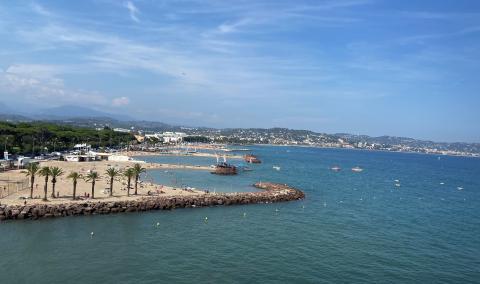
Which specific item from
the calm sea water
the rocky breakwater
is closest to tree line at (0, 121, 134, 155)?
the rocky breakwater

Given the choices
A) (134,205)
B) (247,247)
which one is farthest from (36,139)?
(247,247)

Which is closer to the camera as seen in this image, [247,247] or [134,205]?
[247,247]

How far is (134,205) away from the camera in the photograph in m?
45.8

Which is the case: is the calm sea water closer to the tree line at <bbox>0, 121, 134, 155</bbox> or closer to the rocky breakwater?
the rocky breakwater

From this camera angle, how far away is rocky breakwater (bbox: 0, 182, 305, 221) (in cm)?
3947

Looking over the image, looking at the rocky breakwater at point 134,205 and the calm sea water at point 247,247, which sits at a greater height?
the rocky breakwater at point 134,205

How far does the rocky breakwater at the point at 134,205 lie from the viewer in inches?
1554

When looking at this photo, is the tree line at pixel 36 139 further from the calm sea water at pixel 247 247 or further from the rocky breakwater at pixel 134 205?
the calm sea water at pixel 247 247

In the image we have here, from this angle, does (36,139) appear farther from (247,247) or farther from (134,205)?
(247,247)

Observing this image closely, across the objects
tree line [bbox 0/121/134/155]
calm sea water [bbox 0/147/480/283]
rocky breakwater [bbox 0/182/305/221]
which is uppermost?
tree line [bbox 0/121/134/155]

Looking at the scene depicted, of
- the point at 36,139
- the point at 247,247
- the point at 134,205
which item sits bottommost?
the point at 247,247

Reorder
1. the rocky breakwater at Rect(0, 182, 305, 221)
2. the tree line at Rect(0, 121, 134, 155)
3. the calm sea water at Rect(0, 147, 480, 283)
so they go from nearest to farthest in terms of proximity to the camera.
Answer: the calm sea water at Rect(0, 147, 480, 283) → the rocky breakwater at Rect(0, 182, 305, 221) → the tree line at Rect(0, 121, 134, 155)

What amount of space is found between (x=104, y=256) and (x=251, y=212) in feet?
70.4

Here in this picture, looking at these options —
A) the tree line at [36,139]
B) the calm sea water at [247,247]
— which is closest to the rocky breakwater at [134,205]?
the calm sea water at [247,247]
